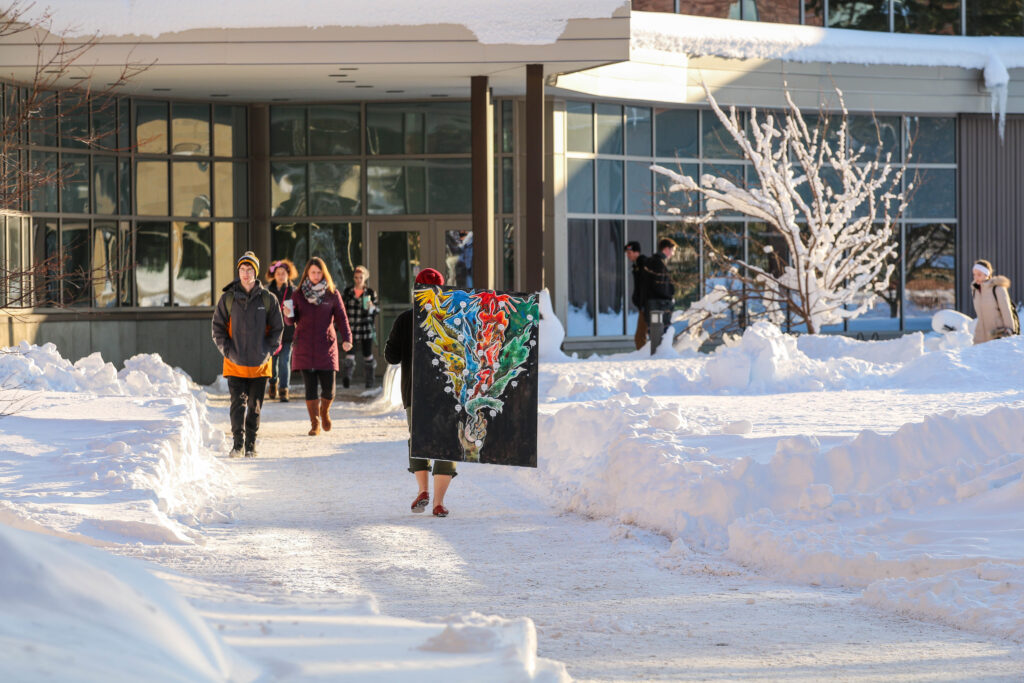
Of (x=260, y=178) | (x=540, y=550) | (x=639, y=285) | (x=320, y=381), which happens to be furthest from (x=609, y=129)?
(x=540, y=550)

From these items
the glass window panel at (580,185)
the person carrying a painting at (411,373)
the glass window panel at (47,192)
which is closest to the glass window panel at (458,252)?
the glass window panel at (580,185)

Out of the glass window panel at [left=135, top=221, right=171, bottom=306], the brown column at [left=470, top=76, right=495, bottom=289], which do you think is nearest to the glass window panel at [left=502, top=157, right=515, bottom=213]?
the brown column at [left=470, top=76, right=495, bottom=289]

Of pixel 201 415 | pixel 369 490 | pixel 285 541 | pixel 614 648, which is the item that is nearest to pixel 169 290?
pixel 201 415

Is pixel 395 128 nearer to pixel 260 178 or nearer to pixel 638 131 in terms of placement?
pixel 260 178

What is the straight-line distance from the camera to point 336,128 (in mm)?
22828

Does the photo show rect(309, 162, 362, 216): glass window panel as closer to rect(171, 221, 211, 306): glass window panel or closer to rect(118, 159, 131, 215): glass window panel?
rect(171, 221, 211, 306): glass window panel

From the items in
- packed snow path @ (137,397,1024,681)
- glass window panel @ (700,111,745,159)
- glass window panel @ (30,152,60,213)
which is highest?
glass window panel @ (700,111,745,159)

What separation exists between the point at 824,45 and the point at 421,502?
17.8 meters

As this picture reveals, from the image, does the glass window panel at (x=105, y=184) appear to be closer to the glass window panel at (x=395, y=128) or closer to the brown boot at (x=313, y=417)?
the glass window panel at (x=395, y=128)

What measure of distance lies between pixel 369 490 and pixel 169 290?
12637 mm

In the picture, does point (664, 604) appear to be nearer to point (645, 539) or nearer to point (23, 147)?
point (645, 539)

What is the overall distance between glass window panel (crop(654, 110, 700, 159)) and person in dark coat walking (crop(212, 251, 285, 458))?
12.6 metres

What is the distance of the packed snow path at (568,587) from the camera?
224 inches

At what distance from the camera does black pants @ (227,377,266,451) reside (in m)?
12.8
